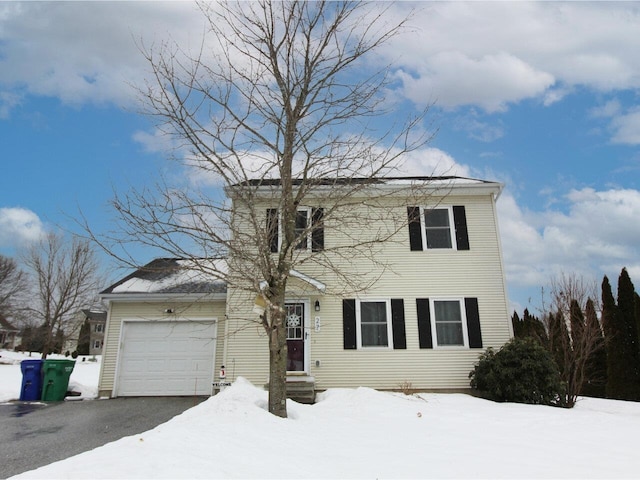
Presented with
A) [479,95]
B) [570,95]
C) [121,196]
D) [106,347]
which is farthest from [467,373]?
[106,347]

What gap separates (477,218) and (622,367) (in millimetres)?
7837

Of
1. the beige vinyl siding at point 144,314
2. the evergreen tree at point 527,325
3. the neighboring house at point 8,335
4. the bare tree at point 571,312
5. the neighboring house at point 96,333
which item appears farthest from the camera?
the neighboring house at point 8,335

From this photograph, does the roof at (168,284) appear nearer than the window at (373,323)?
No

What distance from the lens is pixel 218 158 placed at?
24.9 ft

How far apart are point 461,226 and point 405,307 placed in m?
2.93

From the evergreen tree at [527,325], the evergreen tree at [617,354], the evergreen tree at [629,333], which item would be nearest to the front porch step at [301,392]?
the evergreen tree at [527,325]

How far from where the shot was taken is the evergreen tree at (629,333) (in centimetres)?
1391

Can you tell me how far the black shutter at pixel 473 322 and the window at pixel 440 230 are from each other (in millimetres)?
1575

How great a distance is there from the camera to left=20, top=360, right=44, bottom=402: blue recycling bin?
11008mm

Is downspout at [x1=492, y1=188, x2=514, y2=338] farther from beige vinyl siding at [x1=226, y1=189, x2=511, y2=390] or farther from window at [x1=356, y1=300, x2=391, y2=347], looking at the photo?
window at [x1=356, y1=300, x2=391, y2=347]

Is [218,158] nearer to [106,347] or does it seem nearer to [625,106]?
[106,347]

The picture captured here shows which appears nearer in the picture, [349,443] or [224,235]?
[349,443]

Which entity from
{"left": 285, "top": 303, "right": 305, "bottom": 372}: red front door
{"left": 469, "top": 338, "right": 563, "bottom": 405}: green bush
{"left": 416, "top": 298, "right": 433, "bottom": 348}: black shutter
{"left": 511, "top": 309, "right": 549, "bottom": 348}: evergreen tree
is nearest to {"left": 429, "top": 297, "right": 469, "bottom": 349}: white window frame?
{"left": 416, "top": 298, "right": 433, "bottom": 348}: black shutter

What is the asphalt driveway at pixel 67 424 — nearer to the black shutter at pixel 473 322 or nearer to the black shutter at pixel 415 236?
A: the black shutter at pixel 415 236
